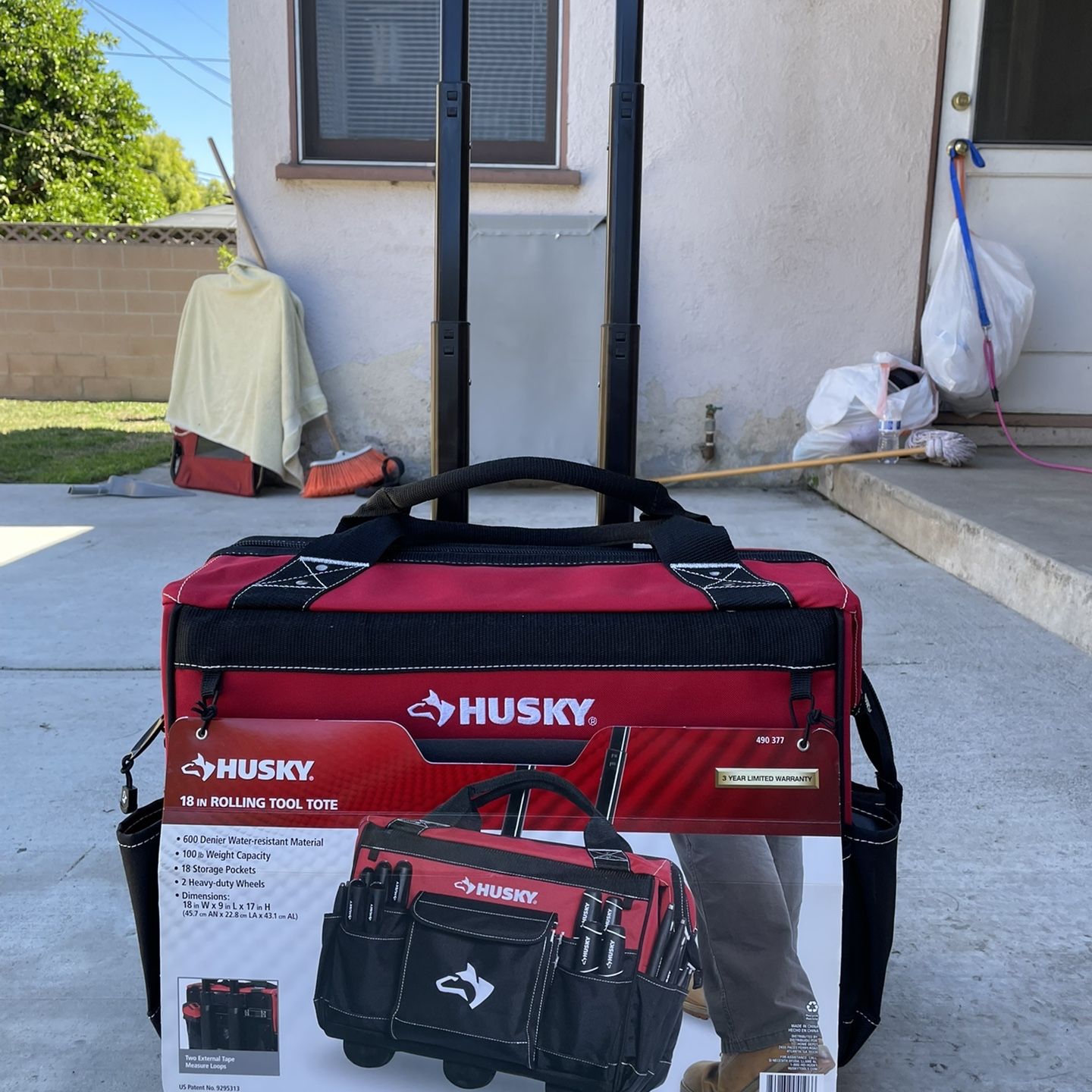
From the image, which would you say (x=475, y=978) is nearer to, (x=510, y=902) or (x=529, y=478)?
(x=510, y=902)

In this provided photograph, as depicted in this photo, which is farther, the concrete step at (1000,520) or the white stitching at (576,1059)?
the concrete step at (1000,520)

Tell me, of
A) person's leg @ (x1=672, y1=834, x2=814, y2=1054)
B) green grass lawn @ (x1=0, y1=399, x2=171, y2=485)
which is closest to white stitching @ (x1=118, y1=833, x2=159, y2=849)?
person's leg @ (x1=672, y1=834, x2=814, y2=1054)

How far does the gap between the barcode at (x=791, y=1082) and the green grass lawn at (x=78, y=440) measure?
157 inches

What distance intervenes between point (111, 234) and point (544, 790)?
8.45m

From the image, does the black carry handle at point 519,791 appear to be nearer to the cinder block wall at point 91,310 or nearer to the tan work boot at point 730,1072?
the tan work boot at point 730,1072

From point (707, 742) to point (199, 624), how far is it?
1.48 ft

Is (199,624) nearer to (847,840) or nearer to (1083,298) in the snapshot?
(847,840)

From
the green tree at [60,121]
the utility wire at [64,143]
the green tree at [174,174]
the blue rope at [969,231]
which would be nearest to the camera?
the blue rope at [969,231]

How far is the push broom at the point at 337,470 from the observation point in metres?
3.97

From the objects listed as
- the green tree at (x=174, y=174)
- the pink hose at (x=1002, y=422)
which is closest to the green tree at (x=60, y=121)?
the pink hose at (x=1002, y=422)

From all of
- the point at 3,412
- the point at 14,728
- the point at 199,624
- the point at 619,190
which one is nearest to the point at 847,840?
the point at 199,624

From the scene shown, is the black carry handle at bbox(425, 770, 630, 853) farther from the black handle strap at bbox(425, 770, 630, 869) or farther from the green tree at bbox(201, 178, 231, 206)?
the green tree at bbox(201, 178, 231, 206)

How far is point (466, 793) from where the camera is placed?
875mm

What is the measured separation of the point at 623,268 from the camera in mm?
1491
